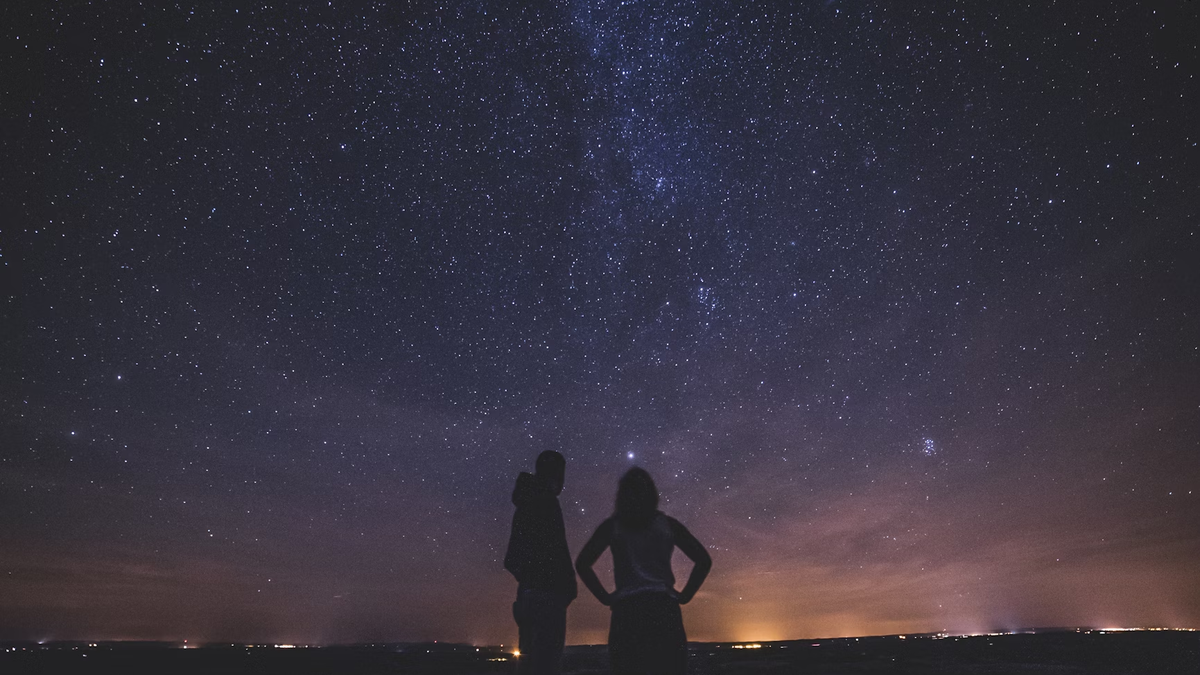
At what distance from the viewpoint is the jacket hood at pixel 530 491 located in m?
3.75

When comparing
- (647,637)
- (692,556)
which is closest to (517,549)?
(692,556)

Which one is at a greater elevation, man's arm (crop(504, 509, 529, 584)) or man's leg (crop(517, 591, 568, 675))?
man's arm (crop(504, 509, 529, 584))

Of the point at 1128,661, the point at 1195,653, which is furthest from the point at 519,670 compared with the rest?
the point at 1195,653

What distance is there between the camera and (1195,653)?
529 inches

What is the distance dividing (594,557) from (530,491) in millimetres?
948

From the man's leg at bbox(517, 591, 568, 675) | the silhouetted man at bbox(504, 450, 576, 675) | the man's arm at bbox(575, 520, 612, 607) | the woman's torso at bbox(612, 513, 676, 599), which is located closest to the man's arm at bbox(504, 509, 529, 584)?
the silhouetted man at bbox(504, 450, 576, 675)

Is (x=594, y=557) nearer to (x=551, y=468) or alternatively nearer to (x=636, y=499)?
(x=636, y=499)

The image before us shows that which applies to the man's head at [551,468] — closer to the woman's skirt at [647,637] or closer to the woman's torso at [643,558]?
the woman's torso at [643,558]

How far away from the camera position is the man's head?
12.5 ft

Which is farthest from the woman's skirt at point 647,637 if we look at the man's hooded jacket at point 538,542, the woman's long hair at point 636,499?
the man's hooded jacket at point 538,542

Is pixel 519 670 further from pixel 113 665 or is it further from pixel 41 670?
pixel 113 665

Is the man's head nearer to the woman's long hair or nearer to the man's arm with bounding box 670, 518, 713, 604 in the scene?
the woman's long hair

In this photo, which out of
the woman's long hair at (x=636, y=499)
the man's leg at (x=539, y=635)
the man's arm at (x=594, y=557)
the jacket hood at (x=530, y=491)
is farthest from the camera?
the jacket hood at (x=530, y=491)

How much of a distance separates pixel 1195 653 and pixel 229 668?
85.4ft
